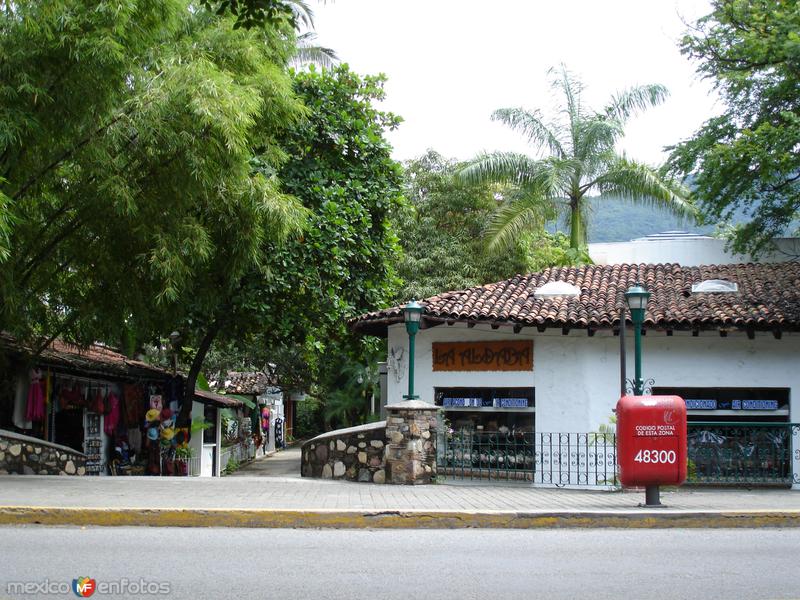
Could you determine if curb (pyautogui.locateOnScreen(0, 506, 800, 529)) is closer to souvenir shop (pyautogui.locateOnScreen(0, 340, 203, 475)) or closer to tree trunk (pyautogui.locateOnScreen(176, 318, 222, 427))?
souvenir shop (pyautogui.locateOnScreen(0, 340, 203, 475))

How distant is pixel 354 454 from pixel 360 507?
15.7ft

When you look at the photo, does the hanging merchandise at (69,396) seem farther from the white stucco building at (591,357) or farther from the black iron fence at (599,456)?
the black iron fence at (599,456)

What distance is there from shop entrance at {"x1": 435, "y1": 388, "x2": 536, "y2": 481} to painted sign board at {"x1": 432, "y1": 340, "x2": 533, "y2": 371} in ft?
1.61

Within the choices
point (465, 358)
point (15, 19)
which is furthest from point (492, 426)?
point (15, 19)

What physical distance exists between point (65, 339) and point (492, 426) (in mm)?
9483

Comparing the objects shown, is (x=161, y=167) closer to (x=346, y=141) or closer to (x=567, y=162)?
(x=346, y=141)

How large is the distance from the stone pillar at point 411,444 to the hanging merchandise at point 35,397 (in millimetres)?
8584

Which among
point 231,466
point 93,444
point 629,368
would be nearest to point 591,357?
point 629,368

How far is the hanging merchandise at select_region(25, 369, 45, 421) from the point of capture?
18562mm

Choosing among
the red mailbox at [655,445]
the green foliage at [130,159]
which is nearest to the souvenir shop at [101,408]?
the green foliage at [130,159]

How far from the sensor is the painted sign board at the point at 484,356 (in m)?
17.2

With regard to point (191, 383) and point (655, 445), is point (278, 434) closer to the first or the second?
point (191, 383)

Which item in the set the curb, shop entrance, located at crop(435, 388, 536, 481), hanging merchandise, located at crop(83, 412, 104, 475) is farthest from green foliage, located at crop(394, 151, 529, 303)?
the curb

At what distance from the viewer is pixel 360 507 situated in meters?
10.5
